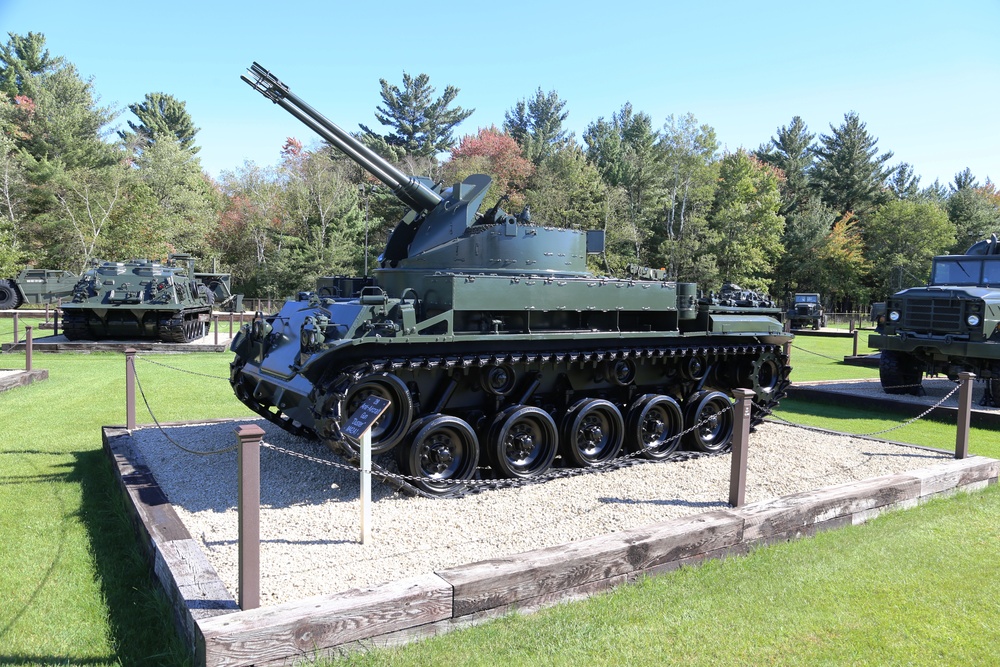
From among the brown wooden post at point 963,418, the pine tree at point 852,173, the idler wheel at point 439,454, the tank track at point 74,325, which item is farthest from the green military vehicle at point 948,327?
the pine tree at point 852,173

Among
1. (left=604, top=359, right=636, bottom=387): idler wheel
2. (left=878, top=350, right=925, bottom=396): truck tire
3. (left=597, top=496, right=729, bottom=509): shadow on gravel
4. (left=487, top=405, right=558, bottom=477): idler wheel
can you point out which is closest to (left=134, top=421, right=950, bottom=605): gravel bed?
(left=597, top=496, right=729, bottom=509): shadow on gravel

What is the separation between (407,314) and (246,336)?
9.28 ft

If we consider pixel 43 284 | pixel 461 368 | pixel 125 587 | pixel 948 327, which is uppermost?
pixel 43 284

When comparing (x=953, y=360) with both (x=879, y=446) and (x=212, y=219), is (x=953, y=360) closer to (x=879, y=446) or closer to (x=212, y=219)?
(x=879, y=446)

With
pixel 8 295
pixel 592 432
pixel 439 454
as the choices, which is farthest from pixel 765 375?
pixel 8 295

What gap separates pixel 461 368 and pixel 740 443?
9.18 feet

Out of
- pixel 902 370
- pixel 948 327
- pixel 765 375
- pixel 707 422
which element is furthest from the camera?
pixel 902 370

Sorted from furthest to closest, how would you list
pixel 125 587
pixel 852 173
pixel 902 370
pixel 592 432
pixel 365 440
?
pixel 852 173, pixel 902 370, pixel 592 432, pixel 365 440, pixel 125 587

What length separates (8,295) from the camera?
105 feet

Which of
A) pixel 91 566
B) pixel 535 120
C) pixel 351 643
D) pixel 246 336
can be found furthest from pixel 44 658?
pixel 535 120

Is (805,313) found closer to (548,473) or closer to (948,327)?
(948,327)

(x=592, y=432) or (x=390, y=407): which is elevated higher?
(x=390, y=407)

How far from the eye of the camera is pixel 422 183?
9.10 metres

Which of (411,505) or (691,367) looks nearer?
(411,505)
